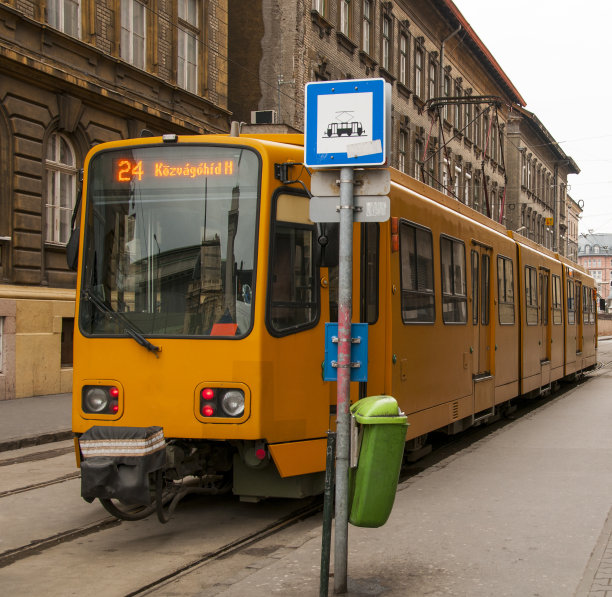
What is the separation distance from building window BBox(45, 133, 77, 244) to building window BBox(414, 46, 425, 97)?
20.4 metres

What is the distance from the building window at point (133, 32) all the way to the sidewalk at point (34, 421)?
24.4ft

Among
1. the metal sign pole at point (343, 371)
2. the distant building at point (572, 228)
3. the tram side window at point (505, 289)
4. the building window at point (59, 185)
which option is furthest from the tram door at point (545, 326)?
the distant building at point (572, 228)

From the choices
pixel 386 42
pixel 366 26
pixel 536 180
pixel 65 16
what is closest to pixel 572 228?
pixel 536 180

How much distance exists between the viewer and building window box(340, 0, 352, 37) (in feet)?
95.5

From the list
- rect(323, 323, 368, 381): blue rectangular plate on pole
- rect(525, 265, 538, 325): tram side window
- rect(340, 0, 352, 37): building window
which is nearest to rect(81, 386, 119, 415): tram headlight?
rect(323, 323, 368, 381): blue rectangular plate on pole

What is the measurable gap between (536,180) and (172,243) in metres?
57.6

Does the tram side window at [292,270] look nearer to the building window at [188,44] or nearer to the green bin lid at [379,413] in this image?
the green bin lid at [379,413]

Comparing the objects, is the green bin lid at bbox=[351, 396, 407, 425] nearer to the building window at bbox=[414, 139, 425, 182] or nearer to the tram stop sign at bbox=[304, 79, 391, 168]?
the tram stop sign at bbox=[304, 79, 391, 168]

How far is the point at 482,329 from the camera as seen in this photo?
11.9m

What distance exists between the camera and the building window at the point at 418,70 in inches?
1431

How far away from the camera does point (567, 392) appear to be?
20.0 metres

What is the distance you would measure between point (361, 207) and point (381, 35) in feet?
94.3

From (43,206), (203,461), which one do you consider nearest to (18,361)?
(43,206)

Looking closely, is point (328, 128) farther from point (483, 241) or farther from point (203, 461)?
point (483, 241)
